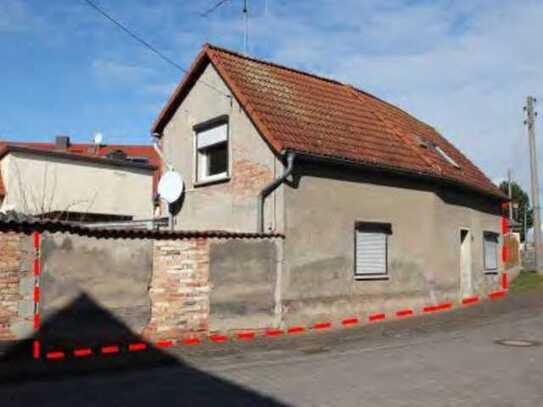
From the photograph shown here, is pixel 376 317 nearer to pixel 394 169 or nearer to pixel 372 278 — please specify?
pixel 372 278

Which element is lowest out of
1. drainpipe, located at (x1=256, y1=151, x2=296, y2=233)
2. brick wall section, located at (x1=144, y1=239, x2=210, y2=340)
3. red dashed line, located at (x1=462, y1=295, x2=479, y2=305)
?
red dashed line, located at (x1=462, y1=295, x2=479, y2=305)

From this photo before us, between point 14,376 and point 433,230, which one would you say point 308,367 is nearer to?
point 14,376

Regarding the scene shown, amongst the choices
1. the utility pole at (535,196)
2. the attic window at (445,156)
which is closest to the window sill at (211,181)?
the attic window at (445,156)

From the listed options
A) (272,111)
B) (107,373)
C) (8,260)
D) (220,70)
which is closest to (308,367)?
(107,373)

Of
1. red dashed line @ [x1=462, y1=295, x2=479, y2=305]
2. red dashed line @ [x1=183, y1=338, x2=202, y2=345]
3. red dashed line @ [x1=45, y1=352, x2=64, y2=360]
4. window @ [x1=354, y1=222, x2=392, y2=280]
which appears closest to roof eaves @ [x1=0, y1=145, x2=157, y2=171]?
window @ [x1=354, y1=222, x2=392, y2=280]

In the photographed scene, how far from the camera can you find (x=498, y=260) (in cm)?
2188

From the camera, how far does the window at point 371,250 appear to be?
14.9m

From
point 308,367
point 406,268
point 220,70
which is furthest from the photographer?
point 406,268

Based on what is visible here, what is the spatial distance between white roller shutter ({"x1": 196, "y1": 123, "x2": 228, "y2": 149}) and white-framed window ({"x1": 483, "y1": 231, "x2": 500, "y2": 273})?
982 cm

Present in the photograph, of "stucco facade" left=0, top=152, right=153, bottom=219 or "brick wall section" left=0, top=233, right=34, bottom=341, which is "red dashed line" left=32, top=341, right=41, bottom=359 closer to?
"brick wall section" left=0, top=233, right=34, bottom=341

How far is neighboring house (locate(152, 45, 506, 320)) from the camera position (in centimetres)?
1355

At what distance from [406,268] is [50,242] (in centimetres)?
924

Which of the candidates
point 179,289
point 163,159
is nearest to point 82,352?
point 179,289

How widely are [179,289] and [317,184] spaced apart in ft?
13.4
